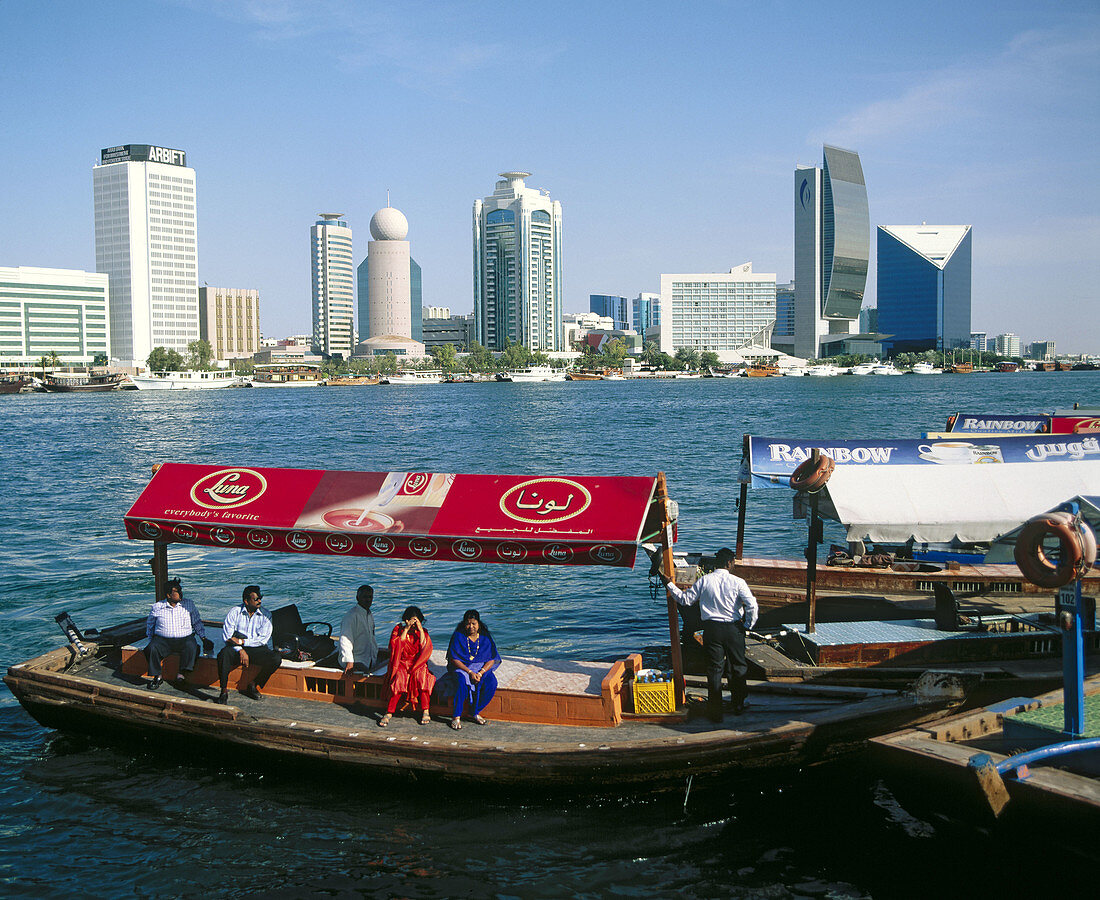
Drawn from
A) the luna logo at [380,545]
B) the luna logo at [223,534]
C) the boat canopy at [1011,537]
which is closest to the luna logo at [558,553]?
the luna logo at [380,545]

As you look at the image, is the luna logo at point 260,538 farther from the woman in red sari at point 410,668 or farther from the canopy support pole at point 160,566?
the woman in red sari at point 410,668

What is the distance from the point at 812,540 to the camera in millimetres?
12836

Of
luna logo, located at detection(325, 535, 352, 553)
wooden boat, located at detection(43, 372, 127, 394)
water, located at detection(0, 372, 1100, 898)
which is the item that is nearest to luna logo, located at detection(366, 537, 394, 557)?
luna logo, located at detection(325, 535, 352, 553)

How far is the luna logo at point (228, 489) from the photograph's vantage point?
1138 cm

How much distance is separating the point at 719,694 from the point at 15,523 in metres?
29.5

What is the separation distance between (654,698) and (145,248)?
675 ft

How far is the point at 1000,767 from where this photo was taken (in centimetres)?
803

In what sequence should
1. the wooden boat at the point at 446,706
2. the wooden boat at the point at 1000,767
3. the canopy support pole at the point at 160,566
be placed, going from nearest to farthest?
the wooden boat at the point at 1000,767 < the wooden boat at the point at 446,706 < the canopy support pole at the point at 160,566

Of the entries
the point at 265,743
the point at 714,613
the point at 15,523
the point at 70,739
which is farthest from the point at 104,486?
the point at 714,613

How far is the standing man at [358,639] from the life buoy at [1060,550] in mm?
6884

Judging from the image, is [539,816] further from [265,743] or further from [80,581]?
[80,581]

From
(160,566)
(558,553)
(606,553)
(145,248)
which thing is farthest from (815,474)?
(145,248)

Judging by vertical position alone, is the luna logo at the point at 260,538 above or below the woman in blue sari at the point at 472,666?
above

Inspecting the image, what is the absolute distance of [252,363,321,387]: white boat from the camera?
186m
